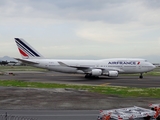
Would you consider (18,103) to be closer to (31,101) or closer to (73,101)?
(31,101)

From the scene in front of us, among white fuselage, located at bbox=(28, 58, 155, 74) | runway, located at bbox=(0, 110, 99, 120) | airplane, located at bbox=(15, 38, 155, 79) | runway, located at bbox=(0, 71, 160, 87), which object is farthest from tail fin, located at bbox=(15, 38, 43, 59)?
runway, located at bbox=(0, 110, 99, 120)

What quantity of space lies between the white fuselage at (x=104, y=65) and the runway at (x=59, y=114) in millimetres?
34767

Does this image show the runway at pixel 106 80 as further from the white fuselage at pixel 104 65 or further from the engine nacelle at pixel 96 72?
the white fuselage at pixel 104 65

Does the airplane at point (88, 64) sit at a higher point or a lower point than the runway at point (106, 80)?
higher

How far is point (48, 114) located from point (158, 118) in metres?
6.68

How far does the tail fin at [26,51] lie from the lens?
55219 mm

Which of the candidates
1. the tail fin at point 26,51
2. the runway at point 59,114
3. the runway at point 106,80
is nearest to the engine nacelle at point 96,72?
the runway at point 106,80

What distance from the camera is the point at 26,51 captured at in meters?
55.2

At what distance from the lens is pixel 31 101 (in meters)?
22.0

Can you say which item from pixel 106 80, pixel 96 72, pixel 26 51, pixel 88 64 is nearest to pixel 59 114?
pixel 106 80

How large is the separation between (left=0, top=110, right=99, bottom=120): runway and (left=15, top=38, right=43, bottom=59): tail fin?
124ft

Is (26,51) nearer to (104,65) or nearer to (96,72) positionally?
(96,72)

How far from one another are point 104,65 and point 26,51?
15.8m

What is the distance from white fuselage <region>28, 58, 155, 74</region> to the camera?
52919 millimetres
